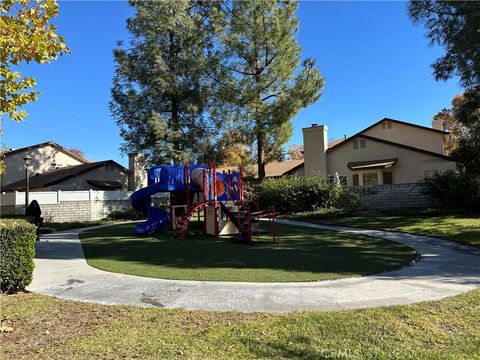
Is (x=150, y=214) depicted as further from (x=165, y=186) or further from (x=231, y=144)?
(x=231, y=144)

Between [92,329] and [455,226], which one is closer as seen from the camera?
[92,329]

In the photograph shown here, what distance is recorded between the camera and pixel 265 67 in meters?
27.0

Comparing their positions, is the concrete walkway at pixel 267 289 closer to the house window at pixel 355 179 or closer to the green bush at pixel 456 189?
the green bush at pixel 456 189

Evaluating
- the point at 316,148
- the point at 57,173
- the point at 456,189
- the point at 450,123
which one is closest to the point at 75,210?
the point at 57,173

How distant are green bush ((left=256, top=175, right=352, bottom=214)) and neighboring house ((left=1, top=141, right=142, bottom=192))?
18.2 metres

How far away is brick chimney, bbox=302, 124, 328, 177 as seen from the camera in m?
29.8

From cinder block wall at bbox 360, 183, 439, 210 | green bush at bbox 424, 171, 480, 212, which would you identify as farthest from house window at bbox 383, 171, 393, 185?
green bush at bbox 424, 171, 480, 212

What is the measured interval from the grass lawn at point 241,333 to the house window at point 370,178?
77.3ft

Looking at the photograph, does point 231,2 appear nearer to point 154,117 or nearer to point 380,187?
point 154,117

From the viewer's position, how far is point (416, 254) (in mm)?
9453

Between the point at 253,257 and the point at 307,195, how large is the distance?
12694 mm

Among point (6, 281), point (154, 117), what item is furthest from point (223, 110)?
point (6, 281)

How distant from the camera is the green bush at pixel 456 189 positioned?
1753 centimetres

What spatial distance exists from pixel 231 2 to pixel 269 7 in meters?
3.19
